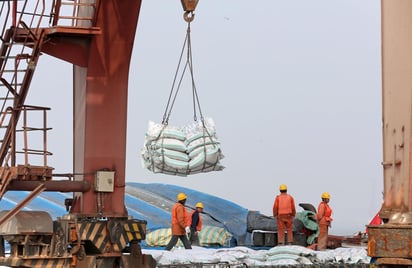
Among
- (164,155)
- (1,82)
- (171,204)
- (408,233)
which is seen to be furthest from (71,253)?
(171,204)

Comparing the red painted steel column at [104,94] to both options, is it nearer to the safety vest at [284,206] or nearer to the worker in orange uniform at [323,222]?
the safety vest at [284,206]

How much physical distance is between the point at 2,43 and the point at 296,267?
5885 mm

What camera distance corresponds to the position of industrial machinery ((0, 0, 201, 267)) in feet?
43.9

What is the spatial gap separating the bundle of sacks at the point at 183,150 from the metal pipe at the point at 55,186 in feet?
13.0

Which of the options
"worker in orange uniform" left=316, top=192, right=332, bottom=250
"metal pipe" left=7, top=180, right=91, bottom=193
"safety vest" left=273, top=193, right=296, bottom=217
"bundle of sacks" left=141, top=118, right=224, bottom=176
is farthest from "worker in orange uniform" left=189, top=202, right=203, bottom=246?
"metal pipe" left=7, top=180, right=91, bottom=193

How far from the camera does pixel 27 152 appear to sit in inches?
514

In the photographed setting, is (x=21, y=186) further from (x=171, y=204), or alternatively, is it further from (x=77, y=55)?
(x=171, y=204)

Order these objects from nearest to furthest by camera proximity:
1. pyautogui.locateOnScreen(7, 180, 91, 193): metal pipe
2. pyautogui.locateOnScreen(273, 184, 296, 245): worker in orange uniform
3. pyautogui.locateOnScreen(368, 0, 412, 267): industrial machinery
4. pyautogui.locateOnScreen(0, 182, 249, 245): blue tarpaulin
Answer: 1. pyautogui.locateOnScreen(368, 0, 412, 267): industrial machinery
2. pyautogui.locateOnScreen(7, 180, 91, 193): metal pipe
3. pyautogui.locateOnScreen(273, 184, 296, 245): worker in orange uniform
4. pyautogui.locateOnScreen(0, 182, 249, 245): blue tarpaulin

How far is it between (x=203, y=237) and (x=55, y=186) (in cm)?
672

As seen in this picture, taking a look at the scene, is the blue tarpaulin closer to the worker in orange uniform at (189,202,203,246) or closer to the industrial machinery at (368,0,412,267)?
the worker in orange uniform at (189,202,203,246)

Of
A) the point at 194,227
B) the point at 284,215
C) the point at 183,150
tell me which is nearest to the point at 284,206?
the point at 284,215

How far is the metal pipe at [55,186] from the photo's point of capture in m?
13.4

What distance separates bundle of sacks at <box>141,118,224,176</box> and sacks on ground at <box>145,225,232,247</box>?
2004 mm

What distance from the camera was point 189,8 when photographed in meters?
14.6
